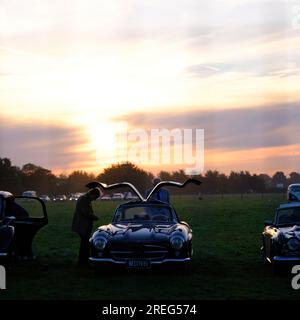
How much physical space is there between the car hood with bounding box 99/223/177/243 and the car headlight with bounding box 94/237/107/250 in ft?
0.49

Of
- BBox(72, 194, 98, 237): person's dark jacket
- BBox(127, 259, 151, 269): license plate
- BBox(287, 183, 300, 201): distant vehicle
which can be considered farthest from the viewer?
BBox(287, 183, 300, 201): distant vehicle

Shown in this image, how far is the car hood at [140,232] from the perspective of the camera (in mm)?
14289

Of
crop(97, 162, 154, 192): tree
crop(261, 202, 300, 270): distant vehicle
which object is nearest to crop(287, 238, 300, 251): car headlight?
crop(261, 202, 300, 270): distant vehicle

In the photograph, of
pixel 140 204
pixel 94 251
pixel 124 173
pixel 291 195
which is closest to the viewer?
pixel 94 251

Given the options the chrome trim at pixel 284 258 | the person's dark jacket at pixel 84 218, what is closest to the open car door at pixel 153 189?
the person's dark jacket at pixel 84 218

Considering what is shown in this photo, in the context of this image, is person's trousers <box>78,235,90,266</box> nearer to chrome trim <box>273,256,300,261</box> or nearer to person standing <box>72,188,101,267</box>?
person standing <box>72,188,101,267</box>

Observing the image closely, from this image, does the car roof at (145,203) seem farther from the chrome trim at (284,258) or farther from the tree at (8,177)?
the tree at (8,177)

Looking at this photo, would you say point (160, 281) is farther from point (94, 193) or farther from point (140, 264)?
point (94, 193)

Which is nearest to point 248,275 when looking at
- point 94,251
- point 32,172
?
point 94,251

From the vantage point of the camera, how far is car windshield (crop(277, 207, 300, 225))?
1541cm

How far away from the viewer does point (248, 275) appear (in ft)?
47.4

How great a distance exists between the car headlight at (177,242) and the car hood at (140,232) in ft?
0.43
